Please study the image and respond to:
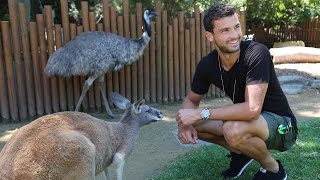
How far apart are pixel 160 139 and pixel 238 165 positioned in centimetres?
194

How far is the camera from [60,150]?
9.71 ft

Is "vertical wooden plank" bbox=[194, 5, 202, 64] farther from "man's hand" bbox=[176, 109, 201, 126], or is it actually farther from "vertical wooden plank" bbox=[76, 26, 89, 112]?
"man's hand" bbox=[176, 109, 201, 126]

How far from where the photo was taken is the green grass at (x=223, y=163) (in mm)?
4273

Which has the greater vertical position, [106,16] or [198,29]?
[106,16]

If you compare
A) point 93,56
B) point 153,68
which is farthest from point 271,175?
point 153,68

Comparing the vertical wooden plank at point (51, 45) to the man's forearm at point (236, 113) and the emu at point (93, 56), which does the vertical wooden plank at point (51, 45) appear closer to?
the emu at point (93, 56)

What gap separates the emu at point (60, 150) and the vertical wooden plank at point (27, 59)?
3.61m

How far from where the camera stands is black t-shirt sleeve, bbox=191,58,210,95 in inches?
159

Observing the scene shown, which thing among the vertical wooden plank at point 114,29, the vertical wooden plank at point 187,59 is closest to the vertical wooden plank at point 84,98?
the vertical wooden plank at point 114,29

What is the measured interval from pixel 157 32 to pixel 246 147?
14.9 ft

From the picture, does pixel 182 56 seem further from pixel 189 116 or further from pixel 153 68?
pixel 189 116

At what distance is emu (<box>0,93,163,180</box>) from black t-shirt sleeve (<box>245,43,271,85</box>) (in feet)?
4.14

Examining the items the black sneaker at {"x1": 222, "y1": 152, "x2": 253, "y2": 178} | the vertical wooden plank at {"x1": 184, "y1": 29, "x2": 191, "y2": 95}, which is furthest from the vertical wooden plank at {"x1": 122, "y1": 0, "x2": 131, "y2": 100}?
the black sneaker at {"x1": 222, "y1": 152, "x2": 253, "y2": 178}

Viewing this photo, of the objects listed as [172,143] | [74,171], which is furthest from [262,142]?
[172,143]
